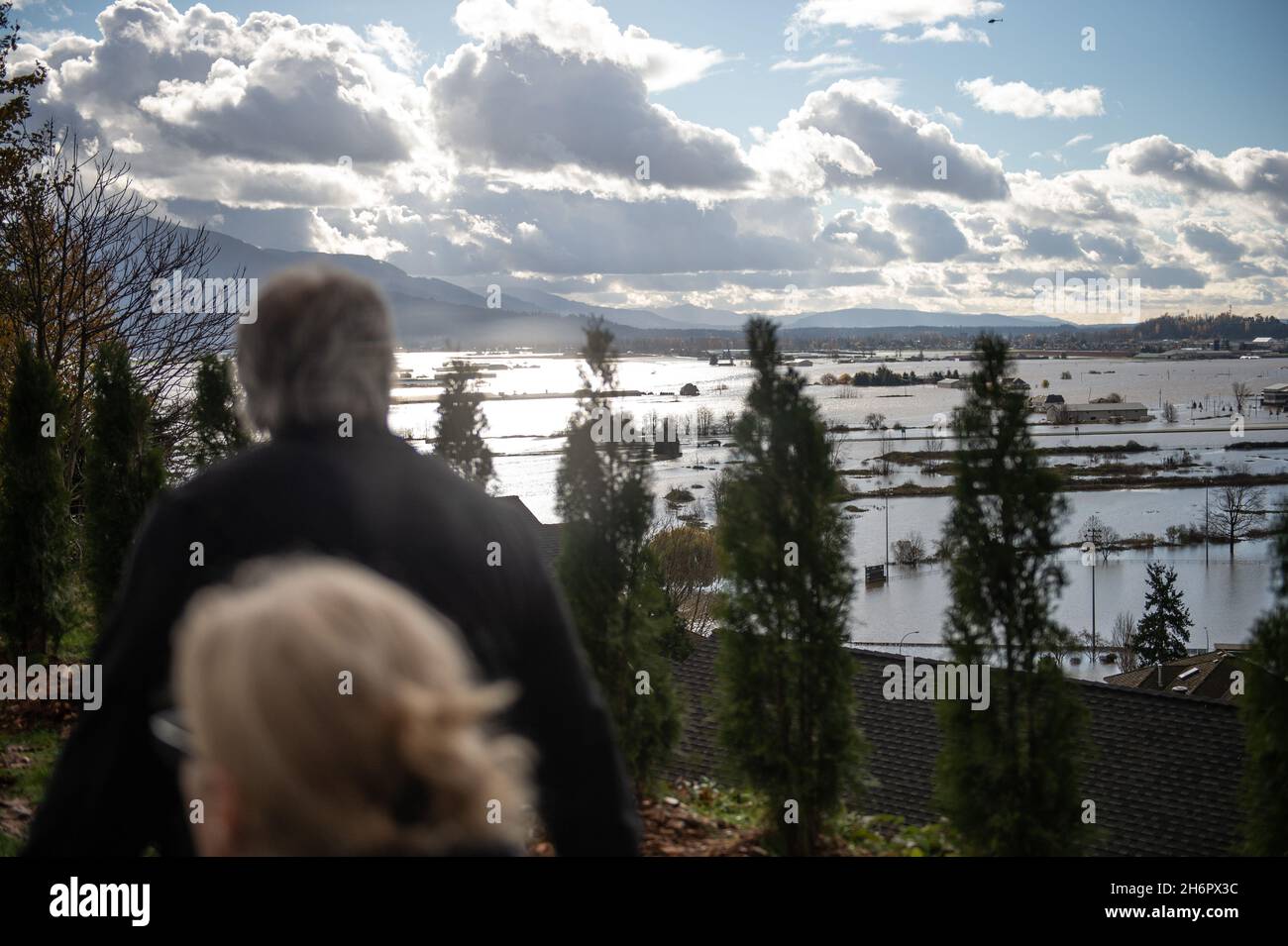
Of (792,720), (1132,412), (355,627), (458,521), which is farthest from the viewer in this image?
(1132,412)

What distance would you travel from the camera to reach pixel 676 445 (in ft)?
23.4

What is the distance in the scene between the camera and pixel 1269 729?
5254 mm

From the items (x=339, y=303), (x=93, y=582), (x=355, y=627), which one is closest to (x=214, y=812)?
(x=355, y=627)

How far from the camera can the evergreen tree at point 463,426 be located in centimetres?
607

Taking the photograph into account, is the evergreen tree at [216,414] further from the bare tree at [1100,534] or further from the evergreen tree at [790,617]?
the bare tree at [1100,534]

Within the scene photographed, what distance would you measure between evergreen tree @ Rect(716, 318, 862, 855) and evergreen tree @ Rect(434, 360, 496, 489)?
158 centimetres

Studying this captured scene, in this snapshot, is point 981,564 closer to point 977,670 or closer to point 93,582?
point 977,670

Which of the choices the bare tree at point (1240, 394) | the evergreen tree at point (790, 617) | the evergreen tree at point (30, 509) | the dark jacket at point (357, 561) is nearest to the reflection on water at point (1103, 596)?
the bare tree at point (1240, 394)

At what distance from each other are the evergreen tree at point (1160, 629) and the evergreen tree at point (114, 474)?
19.7m

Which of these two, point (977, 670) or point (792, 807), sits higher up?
point (977, 670)

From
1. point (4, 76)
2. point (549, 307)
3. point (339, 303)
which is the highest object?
point (4, 76)

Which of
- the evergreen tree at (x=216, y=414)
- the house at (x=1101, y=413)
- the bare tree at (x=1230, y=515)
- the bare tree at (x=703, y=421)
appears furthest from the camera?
the bare tree at (x=1230, y=515)

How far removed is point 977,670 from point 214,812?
4.84 meters

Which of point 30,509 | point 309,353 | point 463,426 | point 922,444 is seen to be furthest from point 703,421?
point 30,509
